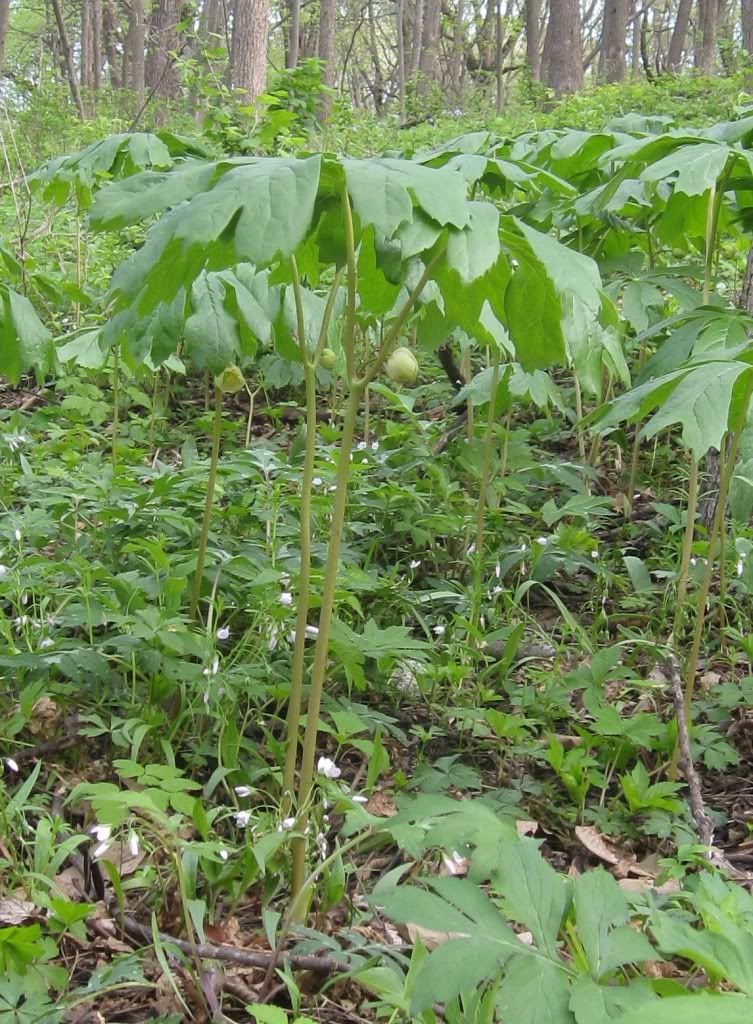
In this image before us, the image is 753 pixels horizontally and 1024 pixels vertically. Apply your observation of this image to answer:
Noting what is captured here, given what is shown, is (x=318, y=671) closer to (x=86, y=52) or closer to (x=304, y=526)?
(x=304, y=526)

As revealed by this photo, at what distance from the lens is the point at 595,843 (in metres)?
1.71

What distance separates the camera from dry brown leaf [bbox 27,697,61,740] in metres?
1.86

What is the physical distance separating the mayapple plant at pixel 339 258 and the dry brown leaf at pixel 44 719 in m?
0.55

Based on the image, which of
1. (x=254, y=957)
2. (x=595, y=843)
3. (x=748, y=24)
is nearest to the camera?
(x=254, y=957)

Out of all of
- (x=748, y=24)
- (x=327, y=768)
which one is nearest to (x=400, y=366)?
(x=327, y=768)

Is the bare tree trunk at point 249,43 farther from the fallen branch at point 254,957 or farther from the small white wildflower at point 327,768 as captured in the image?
the fallen branch at point 254,957

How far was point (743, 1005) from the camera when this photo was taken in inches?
26.0

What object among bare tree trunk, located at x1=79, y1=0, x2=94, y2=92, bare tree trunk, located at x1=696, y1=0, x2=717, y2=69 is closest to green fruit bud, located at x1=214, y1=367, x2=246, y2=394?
bare tree trunk, located at x1=79, y1=0, x2=94, y2=92

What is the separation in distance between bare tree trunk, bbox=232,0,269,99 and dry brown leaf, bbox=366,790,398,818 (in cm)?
832

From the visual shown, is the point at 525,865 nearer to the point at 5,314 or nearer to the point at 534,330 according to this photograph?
the point at 534,330

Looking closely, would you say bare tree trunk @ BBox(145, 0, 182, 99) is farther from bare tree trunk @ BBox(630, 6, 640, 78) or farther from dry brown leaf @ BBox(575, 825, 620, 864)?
dry brown leaf @ BBox(575, 825, 620, 864)

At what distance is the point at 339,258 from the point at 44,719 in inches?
44.7

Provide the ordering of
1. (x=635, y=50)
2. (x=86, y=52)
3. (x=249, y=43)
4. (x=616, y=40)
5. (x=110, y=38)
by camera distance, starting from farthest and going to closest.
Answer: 1. (x=635, y=50)
2. (x=110, y=38)
3. (x=86, y=52)
4. (x=616, y=40)
5. (x=249, y=43)

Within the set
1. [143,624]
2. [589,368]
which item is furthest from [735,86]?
[143,624]
